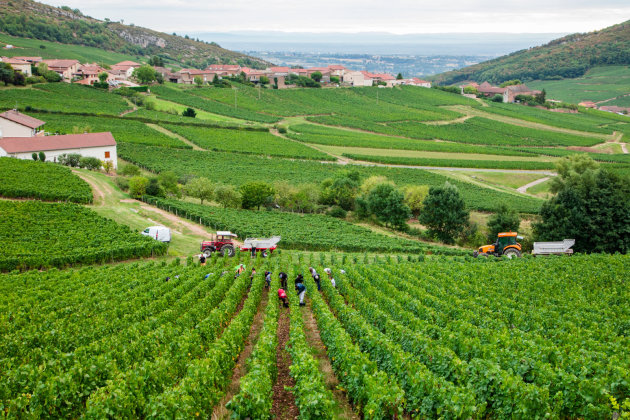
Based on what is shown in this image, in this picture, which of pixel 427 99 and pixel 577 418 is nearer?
pixel 577 418

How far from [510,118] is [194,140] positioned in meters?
98.0

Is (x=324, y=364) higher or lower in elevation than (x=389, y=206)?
higher

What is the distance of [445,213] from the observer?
157 feet

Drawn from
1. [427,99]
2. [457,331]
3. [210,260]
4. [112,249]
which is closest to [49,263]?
[112,249]

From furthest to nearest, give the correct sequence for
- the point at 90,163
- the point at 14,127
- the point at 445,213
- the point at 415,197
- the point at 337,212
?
the point at 14,127
the point at 90,163
the point at 415,197
the point at 337,212
the point at 445,213

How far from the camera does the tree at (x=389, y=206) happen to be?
51.2 m

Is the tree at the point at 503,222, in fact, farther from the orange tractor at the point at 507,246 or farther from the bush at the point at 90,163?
the bush at the point at 90,163

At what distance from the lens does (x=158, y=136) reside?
89312mm

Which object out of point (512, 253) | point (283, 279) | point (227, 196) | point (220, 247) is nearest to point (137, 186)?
point (227, 196)

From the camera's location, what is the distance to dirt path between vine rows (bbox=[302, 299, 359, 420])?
14482mm

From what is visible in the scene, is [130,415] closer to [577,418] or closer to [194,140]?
[577,418]

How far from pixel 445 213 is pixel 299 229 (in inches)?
582

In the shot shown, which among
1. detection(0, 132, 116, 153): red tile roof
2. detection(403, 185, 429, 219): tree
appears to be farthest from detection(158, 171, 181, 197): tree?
detection(403, 185, 429, 219): tree

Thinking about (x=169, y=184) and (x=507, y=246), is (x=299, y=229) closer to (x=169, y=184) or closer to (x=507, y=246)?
(x=169, y=184)
